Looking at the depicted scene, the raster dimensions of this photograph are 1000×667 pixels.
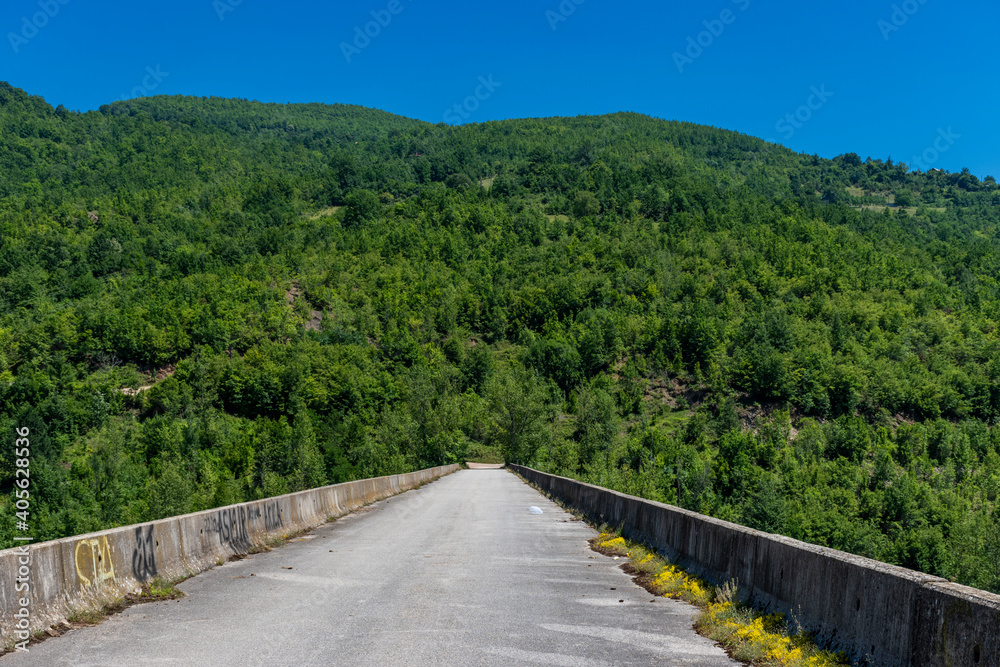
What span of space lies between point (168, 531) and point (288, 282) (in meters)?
164

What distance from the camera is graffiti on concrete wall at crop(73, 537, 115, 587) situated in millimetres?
6598

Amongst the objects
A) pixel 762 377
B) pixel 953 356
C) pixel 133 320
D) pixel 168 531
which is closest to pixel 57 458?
pixel 133 320

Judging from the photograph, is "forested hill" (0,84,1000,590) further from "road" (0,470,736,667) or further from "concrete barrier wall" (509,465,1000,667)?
"concrete barrier wall" (509,465,1000,667)

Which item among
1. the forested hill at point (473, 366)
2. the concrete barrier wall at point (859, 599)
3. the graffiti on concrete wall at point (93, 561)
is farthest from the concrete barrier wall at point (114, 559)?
the forested hill at point (473, 366)

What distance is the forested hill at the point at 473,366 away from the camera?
9256 cm

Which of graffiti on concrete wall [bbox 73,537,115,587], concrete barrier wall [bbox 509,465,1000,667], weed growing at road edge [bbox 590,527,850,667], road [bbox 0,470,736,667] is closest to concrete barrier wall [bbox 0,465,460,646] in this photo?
graffiti on concrete wall [bbox 73,537,115,587]

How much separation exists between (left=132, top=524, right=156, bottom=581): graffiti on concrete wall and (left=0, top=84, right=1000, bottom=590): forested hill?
5643 cm

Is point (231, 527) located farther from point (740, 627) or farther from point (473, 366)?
point (473, 366)

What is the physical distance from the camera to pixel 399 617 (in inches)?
270

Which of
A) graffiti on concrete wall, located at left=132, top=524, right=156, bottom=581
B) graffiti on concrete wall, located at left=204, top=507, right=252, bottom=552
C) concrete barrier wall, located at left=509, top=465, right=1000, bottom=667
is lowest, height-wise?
graffiti on concrete wall, located at left=204, top=507, right=252, bottom=552

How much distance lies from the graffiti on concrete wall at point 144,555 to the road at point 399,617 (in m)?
0.52

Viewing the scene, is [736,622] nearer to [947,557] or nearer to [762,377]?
[947,557]

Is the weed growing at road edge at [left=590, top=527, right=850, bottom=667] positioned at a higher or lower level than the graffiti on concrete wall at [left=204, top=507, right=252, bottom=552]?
higher

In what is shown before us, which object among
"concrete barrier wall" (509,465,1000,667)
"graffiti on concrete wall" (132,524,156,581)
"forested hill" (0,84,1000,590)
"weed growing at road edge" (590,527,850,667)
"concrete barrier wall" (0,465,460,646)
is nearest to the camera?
"concrete barrier wall" (509,465,1000,667)
